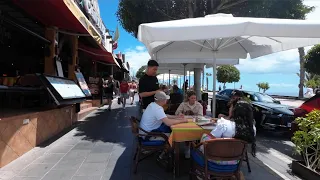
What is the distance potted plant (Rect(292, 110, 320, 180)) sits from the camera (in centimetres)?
426

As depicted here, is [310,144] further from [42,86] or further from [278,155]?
[42,86]

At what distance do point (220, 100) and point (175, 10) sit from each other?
16.0 ft

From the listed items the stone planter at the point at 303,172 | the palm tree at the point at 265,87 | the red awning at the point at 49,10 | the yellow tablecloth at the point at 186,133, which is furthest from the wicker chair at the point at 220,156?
the palm tree at the point at 265,87

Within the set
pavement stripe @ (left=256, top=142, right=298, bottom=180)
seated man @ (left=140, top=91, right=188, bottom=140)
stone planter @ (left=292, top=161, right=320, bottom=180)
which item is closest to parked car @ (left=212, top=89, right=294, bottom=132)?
pavement stripe @ (left=256, top=142, right=298, bottom=180)

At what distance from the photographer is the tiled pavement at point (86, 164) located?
4.26 m

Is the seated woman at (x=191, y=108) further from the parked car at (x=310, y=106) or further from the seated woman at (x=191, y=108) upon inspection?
the parked car at (x=310, y=106)

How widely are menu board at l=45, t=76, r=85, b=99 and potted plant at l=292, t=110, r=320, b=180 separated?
526 cm

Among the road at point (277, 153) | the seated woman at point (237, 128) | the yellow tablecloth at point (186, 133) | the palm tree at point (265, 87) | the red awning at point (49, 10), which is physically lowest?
the road at point (277, 153)

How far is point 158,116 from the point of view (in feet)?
14.0

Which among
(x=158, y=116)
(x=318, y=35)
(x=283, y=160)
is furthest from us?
(x=283, y=160)

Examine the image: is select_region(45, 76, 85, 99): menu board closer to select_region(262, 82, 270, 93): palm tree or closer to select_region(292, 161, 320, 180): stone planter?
select_region(292, 161, 320, 180): stone planter

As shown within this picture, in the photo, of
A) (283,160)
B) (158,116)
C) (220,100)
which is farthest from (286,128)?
(158,116)

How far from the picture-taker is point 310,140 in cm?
435

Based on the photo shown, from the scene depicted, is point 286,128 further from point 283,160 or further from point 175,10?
point 175,10
